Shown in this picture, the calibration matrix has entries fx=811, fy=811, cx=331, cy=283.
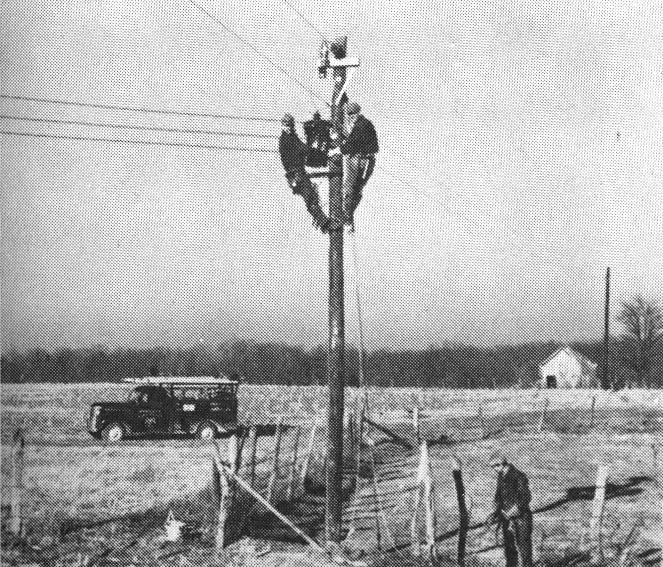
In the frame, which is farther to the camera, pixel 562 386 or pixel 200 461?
pixel 562 386

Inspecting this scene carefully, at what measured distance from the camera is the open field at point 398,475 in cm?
1243

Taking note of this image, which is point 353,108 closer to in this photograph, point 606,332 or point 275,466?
point 275,466

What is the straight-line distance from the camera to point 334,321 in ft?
36.7

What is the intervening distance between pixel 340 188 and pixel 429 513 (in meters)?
4.50

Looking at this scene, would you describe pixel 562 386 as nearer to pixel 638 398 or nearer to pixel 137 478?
pixel 638 398

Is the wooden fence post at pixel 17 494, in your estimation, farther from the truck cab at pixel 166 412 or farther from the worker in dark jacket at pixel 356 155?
the truck cab at pixel 166 412

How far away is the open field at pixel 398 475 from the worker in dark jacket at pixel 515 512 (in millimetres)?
1355

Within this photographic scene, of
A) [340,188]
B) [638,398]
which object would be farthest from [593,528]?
[638,398]

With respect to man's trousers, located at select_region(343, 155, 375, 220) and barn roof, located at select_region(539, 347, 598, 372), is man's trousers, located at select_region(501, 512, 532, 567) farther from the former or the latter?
barn roof, located at select_region(539, 347, 598, 372)

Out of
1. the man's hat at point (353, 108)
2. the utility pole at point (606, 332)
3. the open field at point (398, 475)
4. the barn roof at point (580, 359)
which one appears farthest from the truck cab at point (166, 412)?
the barn roof at point (580, 359)

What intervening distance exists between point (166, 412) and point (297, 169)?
59.4ft

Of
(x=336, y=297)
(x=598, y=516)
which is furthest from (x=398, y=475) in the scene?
(x=336, y=297)

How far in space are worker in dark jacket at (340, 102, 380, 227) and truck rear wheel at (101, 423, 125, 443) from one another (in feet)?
60.4

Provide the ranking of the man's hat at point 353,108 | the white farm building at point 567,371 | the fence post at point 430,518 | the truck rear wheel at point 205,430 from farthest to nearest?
the white farm building at point 567,371, the truck rear wheel at point 205,430, the man's hat at point 353,108, the fence post at point 430,518
